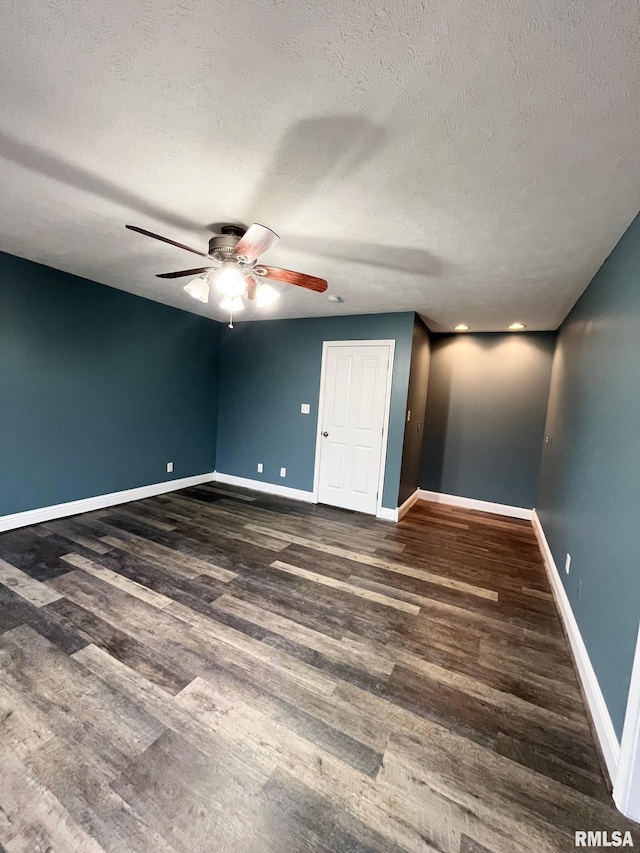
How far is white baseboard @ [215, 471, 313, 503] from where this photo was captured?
4.75 m

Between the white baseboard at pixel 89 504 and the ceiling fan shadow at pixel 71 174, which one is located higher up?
the ceiling fan shadow at pixel 71 174

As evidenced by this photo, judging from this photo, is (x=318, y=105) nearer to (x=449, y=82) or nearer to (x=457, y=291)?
(x=449, y=82)

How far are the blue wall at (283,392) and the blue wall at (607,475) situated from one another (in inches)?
66.7

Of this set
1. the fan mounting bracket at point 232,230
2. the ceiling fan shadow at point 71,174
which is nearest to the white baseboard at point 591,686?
the fan mounting bracket at point 232,230

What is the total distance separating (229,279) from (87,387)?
8.11ft

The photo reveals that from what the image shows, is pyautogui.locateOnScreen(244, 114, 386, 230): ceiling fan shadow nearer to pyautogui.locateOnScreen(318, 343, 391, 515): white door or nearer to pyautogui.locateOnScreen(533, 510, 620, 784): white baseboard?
pyautogui.locateOnScreen(318, 343, 391, 515): white door

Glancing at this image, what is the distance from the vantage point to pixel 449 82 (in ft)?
3.71

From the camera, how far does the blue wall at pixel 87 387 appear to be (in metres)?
3.17

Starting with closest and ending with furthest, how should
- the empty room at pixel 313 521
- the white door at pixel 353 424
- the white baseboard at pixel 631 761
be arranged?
1. the empty room at pixel 313 521
2. the white baseboard at pixel 631 761
3. the white door at pixel 353 424

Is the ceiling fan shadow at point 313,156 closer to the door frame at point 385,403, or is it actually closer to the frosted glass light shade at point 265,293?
the frosted glass light shade at point 265,293

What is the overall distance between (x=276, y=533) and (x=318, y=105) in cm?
326

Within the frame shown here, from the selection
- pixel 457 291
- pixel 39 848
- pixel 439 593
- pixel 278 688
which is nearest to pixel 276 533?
pixel 439 593

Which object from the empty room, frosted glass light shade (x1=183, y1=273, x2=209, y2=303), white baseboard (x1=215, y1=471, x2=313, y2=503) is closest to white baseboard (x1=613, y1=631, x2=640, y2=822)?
the empty room

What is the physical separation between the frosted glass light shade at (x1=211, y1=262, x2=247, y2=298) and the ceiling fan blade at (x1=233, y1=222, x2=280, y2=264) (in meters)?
0.15
